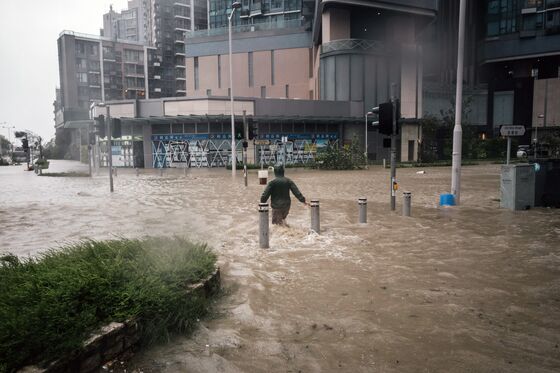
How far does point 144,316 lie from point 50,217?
9.89 metres

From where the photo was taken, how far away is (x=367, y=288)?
5863mm

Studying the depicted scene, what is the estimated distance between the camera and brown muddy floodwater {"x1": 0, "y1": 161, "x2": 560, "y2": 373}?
3.94 m

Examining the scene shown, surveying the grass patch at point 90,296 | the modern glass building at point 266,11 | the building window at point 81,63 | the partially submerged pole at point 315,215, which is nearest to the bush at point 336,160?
the partially submerged pole at point 315,215

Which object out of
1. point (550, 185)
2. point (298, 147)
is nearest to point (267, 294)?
point (550, 185)

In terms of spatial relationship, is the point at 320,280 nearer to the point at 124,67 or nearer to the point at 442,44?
the point at 442,44

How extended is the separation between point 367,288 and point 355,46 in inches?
1645

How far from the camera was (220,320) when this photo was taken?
15.8 ft

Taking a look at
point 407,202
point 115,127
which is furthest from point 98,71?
point 407,202

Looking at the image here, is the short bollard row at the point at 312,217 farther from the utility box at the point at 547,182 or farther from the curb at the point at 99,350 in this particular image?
the utility box at the point at 547,182

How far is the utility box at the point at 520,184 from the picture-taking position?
40.5 feet

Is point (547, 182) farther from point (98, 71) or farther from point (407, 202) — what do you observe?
point (98, 71)

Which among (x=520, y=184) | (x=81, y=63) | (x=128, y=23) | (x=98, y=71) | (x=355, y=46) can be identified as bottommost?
(x=520, y=184)

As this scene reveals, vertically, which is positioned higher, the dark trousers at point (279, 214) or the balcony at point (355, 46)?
the balcony at point (355, 46)

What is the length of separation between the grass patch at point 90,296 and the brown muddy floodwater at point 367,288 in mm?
374
